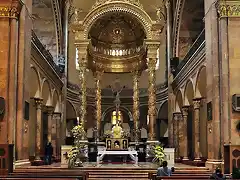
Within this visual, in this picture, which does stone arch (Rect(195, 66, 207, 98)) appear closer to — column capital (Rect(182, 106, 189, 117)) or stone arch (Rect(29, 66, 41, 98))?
column capital (Rect(182, 106, 189, 117))

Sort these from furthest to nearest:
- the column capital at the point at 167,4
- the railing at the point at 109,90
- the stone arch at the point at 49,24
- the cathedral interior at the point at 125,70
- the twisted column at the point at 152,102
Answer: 1. the railing at the point at 109,90
2. the column capital at the point at 167,4
3. the stone arch at the point at 49,24
4. the twisted column at the point at 152,102
5. the cathedral interior at the point at 125,70

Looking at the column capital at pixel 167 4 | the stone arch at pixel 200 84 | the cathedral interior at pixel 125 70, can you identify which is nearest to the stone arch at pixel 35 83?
the cathedral interior at pixel 125 70

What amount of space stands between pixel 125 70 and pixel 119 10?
7.42 m

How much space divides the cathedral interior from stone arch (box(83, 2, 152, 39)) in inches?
2.4

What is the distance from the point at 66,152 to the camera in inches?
843

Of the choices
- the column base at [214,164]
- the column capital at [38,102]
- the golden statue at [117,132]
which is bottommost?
the column base at [214,164]

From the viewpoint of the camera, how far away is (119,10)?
2780 centimetres

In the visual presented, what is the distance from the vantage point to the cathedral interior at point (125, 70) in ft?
56.9

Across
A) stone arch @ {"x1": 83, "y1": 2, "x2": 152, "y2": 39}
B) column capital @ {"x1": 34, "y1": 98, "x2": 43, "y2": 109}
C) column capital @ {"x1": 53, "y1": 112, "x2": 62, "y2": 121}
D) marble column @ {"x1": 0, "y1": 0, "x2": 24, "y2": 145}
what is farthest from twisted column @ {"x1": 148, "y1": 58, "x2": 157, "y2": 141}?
marble column @ {"x1": 0, "y1": 0, "x2": 24, "y2": 145}

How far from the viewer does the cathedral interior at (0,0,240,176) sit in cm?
1734

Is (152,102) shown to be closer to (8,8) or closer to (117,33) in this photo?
(117,33)

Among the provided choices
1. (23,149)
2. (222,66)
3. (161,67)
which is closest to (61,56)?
(161,67)

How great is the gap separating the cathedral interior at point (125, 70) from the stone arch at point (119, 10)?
0.20 feet

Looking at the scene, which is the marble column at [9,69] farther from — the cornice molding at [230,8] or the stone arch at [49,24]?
the stone arch at [49,24]
